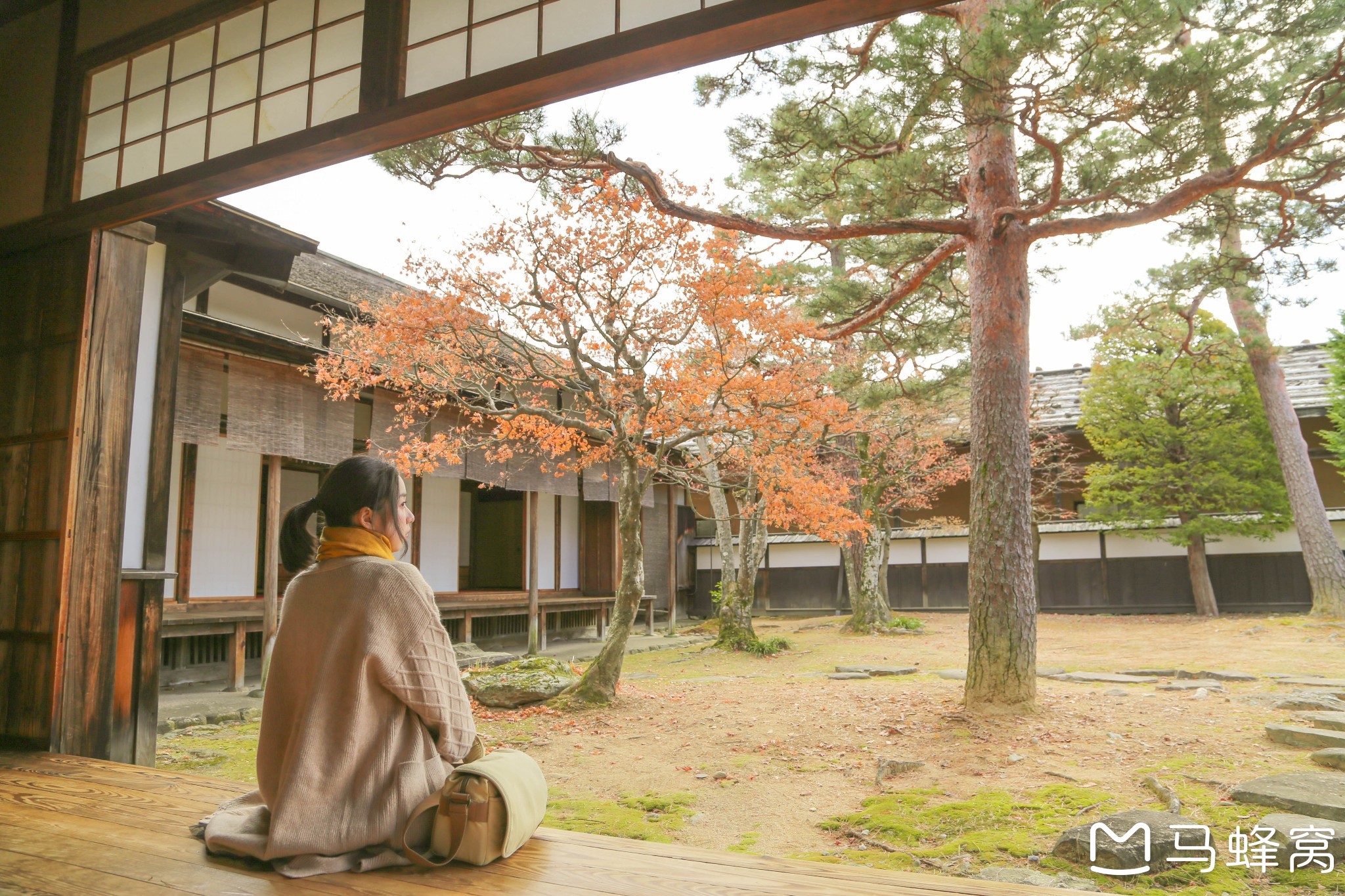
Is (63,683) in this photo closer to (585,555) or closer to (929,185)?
(929,185)

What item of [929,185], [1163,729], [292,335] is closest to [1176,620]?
[1163,729]

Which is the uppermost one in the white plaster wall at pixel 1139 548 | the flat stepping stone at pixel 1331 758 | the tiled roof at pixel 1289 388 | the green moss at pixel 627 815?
the tiled roof at pixel 1289 388

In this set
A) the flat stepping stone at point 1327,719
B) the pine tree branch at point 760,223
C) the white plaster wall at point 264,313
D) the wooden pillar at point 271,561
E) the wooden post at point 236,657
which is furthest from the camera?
the white plaster wall at point 264,313

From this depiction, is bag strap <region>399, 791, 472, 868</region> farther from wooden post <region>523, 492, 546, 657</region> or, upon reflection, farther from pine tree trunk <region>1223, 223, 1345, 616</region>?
pine tree trunk <region>1223, 223, 1345, 616</region>

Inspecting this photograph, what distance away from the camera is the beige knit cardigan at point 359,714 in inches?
89.9

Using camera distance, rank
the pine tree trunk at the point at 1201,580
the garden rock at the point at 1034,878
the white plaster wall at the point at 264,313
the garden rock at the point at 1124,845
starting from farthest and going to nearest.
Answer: the pine tree trunk at the point at 1201,580 → the white plaster wall at the point at 264,313 → the garden rock at the point at 1124,845 → the garden rock at the point at 1034,878

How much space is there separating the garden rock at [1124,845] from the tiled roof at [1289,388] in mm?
12986

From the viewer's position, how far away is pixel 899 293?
25.5ft

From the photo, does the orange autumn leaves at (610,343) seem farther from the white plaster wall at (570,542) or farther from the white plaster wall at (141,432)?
the white plaster wall at (570,542)

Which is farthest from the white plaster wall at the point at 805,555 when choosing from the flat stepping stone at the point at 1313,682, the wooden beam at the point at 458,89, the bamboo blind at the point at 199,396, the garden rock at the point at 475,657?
the wooden beam at the point at 458,89

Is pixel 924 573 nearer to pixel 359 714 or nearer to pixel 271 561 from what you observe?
pixel 271 561

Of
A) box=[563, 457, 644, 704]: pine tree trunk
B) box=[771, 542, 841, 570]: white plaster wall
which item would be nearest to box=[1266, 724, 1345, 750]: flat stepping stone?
box=[563, 457, 644, 704]: pine tree trunk

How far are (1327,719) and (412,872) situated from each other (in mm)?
6789

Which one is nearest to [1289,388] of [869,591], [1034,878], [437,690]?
[869,591]
